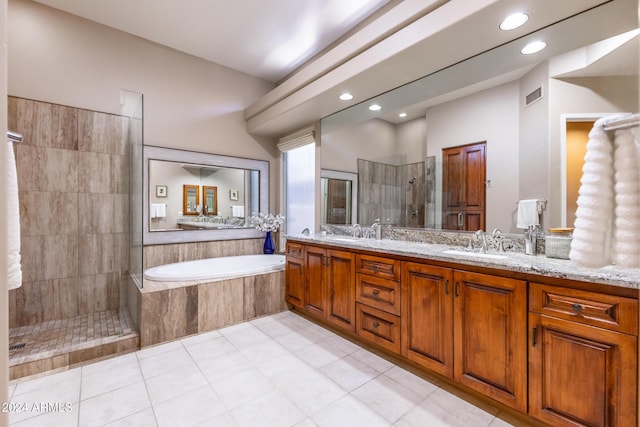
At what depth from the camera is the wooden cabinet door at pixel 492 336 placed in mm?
1429

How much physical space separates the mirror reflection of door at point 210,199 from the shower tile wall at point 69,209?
828 millimetres

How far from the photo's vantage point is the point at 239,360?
2.18m

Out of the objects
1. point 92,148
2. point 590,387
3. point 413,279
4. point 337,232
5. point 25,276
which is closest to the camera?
point 590,387

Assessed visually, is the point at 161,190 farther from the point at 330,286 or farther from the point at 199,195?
the point at 330,286

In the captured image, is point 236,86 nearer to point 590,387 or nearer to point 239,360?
point 239,360

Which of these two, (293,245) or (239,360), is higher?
(293,245)

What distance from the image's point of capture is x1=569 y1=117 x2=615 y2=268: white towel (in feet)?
2.98

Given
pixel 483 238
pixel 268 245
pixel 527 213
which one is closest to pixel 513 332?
pixel 483 238

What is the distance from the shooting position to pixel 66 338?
90.2 inches

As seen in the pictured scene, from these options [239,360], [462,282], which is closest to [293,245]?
[239,360]

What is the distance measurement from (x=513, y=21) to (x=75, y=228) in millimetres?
3987

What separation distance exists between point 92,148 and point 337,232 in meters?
2.78

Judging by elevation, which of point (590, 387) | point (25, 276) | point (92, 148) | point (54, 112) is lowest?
point (590, 387)

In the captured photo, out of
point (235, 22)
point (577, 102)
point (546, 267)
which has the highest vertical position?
point (235, 22)
